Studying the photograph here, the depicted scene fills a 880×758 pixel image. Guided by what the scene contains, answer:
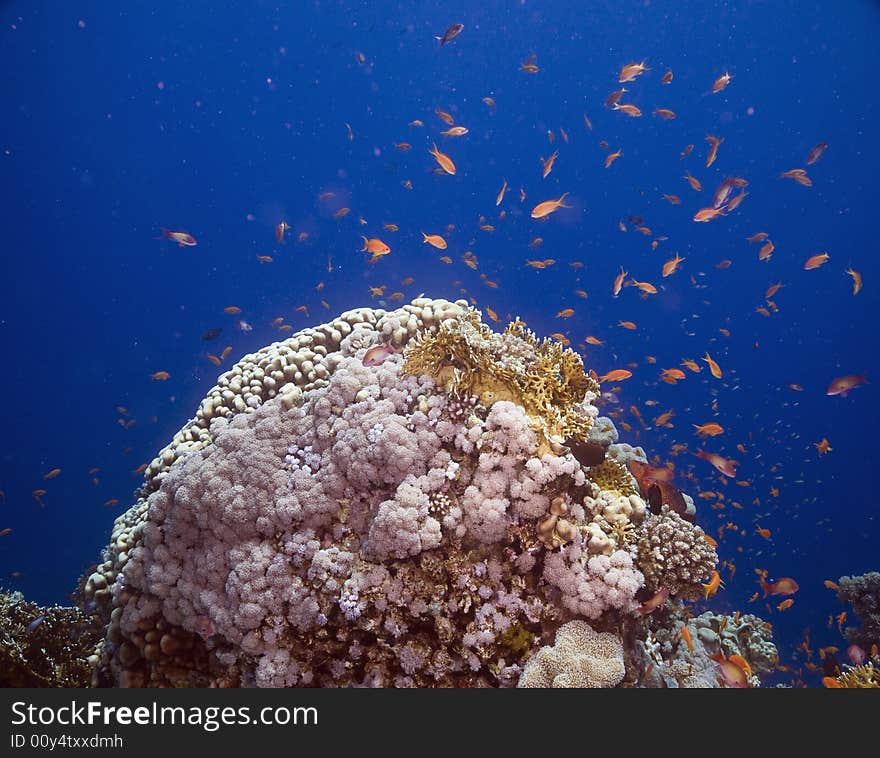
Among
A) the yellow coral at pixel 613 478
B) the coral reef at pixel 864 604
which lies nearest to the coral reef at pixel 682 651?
the yellow coral at pixel 613 478

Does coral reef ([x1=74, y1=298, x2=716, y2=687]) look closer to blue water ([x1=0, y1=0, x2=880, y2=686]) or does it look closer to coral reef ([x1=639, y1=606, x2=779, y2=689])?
coral reef ([x1=639, y1=606, x2=779, y2=689])

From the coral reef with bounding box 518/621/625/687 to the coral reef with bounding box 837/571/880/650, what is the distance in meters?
9.61

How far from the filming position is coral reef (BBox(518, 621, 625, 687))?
12.3 ft

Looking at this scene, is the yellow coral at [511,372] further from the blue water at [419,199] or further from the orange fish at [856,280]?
the blue water at [419,199]

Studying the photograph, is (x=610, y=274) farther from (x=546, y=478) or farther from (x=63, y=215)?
(x=63, y=215)

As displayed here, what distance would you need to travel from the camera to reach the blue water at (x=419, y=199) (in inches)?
2106

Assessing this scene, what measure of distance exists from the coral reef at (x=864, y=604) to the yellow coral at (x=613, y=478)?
8690 millimetres

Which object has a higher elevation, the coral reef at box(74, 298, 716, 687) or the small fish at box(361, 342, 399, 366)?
the small fish at box(361, 342, 399, 366)

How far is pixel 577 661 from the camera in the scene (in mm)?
3805

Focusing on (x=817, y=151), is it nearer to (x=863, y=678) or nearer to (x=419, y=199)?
(x=863, y=678)

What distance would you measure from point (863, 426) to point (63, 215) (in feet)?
316

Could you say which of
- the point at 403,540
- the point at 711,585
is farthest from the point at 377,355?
the point at 711,585

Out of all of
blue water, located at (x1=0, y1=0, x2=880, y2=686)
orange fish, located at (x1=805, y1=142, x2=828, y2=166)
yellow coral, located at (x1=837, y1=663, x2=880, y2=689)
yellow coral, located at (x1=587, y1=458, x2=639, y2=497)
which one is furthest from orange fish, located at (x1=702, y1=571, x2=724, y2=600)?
blue water, located at (x1=0, y1=0, x2=880, y2=686)

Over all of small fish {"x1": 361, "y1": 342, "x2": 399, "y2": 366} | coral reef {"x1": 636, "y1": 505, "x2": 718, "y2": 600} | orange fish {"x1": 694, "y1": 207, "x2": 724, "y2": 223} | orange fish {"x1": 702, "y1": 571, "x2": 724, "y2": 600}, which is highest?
orange fish {"x1": 694, "y1": 207, "x2": 724, "y2": 223}
